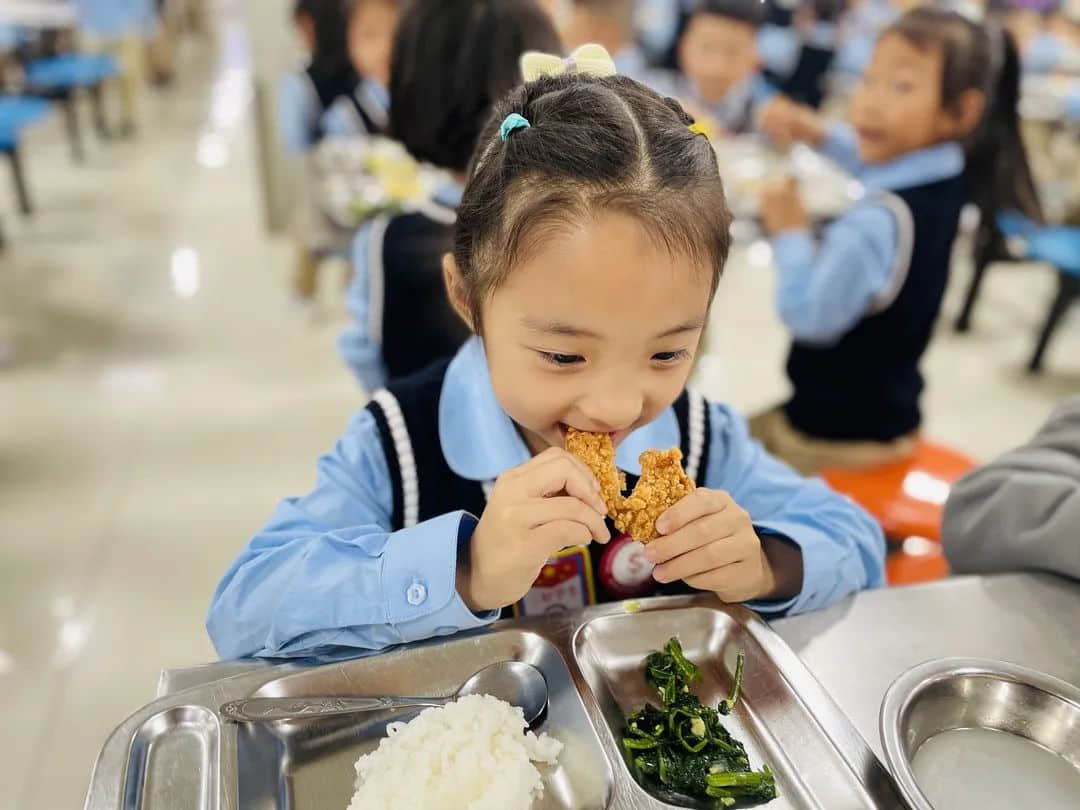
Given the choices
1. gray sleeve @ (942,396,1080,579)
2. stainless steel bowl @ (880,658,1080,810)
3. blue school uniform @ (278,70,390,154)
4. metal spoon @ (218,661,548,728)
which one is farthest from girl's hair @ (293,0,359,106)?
stainless steel bowl @ (880,658,1080,810)

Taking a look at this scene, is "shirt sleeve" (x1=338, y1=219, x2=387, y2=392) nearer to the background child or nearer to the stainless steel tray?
the stainless steel tray

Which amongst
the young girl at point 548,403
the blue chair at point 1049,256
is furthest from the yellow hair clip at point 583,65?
the blue chair at point 1049,256

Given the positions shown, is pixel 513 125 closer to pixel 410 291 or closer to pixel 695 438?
pixel 695 438

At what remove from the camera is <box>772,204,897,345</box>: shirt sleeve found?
2.26 m

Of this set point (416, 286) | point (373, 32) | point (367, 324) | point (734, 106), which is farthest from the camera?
point (734, 106)

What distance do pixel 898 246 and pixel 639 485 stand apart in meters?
1.63

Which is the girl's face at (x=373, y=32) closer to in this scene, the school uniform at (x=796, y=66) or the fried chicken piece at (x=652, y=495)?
the fried chicken piece at (x=652, y=495)

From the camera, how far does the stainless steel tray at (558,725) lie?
0.82 metres

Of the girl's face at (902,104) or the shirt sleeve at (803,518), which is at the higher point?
the girl's face at (902,104)

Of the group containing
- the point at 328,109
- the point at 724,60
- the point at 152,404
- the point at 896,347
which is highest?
the point at 724,60

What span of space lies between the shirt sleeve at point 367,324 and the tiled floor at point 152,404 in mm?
981

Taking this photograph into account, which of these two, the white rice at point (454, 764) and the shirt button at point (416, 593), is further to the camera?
the shirt button at point (416, 593)

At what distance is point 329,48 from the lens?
159 inches

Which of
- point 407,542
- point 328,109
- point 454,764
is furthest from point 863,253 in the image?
point 328,109
